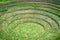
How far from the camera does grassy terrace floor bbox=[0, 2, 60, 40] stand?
25742 mm

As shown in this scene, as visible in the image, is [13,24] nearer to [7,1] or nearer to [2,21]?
[2,21]

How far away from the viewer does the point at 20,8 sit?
1257 inches

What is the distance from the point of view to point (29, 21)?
29109 mm

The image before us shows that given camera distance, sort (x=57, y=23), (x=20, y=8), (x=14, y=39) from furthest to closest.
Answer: (x=20, y=8), (x=57, y=23), (x=14, y=39)

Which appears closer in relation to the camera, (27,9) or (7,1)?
(27,9)

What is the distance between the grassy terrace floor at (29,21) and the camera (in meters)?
25.7

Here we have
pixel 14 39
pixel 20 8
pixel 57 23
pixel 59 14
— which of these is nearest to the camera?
pixel 14 39

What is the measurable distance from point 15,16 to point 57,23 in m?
6.80

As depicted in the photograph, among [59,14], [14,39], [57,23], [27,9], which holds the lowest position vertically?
[14,39]

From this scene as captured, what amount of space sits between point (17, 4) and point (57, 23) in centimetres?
876

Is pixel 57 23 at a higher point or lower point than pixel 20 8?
lower

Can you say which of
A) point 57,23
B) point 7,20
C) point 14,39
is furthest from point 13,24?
point 57,23

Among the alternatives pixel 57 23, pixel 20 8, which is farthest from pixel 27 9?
pixel 57 23

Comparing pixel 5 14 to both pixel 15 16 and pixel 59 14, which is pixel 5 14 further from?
pixel 59 14
